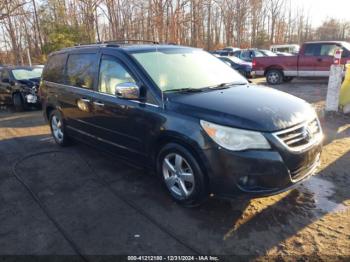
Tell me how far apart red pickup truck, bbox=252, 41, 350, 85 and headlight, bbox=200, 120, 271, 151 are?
1150 cm

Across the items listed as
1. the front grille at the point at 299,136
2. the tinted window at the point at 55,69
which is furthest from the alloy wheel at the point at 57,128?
the front grille at the point at 299,136

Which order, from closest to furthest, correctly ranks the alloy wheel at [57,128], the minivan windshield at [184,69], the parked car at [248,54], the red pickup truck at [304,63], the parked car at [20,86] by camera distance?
the minivan windshield at [184,69] → the alloy wheel at [57,128] → the parked car at [20,86] → the red pickup truck at [304,63] → the parked car at [248,54]

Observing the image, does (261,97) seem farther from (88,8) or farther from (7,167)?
(88,8)

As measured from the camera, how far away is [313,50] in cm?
1335

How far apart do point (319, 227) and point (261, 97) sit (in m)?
1.55

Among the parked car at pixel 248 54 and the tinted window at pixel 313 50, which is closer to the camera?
the tinted window at pixel 313 50

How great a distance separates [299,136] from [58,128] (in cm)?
467

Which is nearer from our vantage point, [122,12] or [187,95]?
[187,95]

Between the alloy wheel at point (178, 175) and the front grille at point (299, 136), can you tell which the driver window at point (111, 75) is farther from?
the front grille at point (299, 136)

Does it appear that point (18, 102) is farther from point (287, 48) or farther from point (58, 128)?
point (287, 48)

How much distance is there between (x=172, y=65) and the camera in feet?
13.6

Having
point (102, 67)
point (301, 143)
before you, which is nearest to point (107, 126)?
point (102, 67)

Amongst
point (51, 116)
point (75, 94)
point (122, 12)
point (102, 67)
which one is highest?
point (122, 12)

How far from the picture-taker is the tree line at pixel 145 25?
2825 cm
